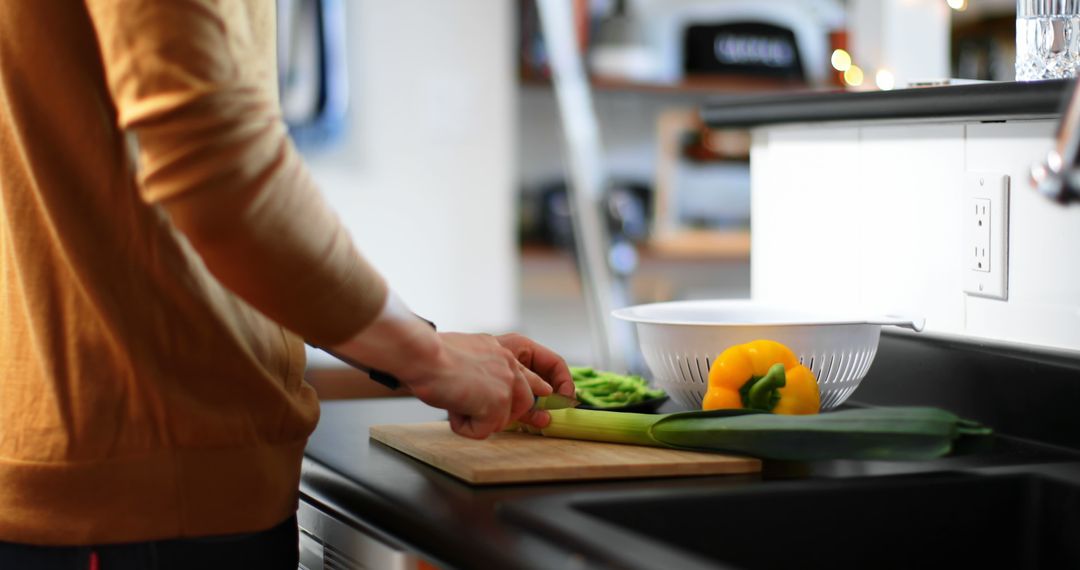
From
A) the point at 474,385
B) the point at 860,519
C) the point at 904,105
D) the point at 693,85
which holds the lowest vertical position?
the point at 860,519

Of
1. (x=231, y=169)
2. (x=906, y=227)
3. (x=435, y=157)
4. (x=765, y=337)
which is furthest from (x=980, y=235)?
(x=435, y=157)

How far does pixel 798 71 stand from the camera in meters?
4.12

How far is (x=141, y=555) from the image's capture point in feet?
2.91

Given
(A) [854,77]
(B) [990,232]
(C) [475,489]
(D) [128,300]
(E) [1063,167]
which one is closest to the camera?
(E) [1063,167]

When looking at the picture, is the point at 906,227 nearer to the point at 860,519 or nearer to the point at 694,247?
the point at 860,519

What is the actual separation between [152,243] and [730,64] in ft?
10.9

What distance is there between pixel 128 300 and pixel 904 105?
2.58ft

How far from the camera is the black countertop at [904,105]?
3.81ft

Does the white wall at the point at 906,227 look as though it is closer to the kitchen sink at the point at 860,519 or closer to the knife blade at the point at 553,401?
the kitchen sink at the point at 860,519

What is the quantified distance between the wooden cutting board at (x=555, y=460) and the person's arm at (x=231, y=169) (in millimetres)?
165

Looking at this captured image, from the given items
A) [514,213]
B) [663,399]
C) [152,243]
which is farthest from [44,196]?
Result: [514,213]

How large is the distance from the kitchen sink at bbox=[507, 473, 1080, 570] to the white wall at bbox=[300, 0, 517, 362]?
256 cm

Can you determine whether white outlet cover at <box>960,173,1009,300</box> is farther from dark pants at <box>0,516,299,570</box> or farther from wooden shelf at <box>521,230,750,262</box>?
wooden shelf at <box>521,230,750,262</box>

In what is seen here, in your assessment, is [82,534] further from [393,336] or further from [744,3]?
[744,3]
